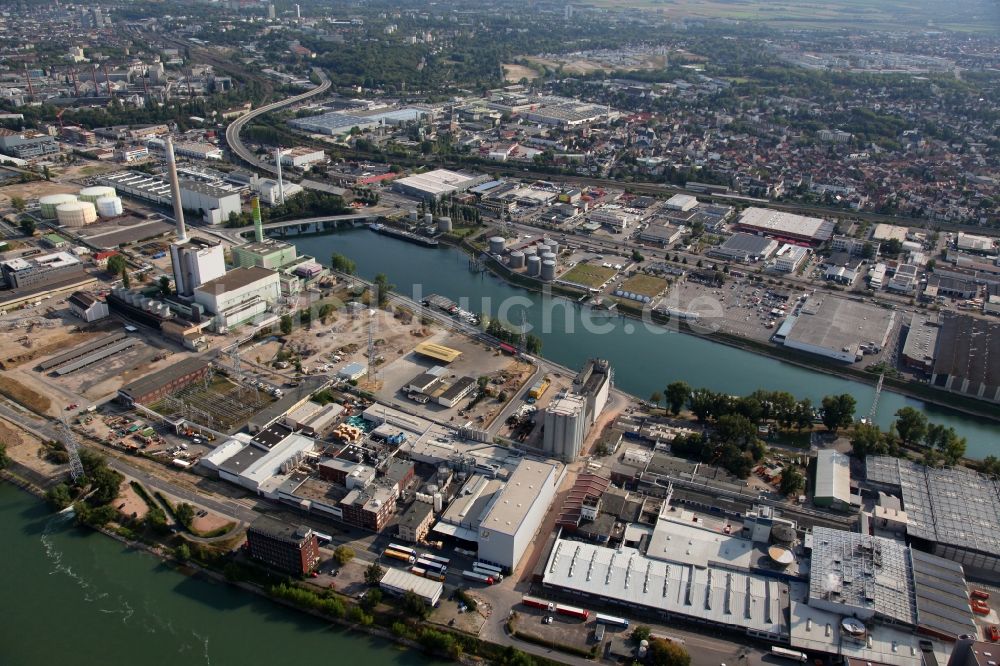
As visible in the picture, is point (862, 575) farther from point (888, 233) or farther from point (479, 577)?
point (888, 233)

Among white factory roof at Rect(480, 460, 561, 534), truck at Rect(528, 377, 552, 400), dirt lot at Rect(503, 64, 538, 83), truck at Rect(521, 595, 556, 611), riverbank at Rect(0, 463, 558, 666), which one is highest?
dirt lot at Rect(503, 64, 538, 83)

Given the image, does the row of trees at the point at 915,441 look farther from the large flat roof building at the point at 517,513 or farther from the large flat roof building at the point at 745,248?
the large flat roof building at the point at 745,248

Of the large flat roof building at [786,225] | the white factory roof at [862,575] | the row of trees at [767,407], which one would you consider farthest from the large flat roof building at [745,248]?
the white factory roof at [862,575]

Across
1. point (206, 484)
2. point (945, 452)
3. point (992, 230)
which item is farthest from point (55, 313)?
point (992, 230)

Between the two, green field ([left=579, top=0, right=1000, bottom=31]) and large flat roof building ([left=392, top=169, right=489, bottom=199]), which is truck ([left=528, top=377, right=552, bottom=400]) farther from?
green field ([left=579, top=0, right=1000, bottom=31])

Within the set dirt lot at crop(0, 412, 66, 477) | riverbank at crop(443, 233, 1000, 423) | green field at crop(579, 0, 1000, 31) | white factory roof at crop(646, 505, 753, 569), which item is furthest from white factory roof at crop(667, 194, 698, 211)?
green field at crop(579, 0, 1000, 31)

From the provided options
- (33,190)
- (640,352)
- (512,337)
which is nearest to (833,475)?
(640,352)
